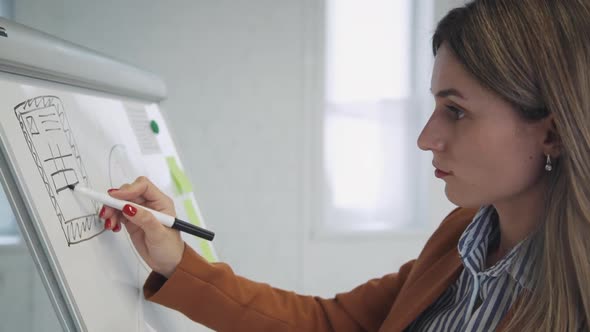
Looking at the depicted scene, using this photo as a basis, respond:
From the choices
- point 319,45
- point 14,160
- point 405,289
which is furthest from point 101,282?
point 319,45

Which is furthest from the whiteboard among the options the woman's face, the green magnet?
the woman's face

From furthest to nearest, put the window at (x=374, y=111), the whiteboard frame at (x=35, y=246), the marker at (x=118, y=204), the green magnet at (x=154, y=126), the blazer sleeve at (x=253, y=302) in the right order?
the window at (x=374, y=111) < the green magnet at (x=154, y=126) < the blazer sleeve at (x=253, y=302) < the marker at (x=118, y=204) < the whiteboard frame at (x=35, y=246)

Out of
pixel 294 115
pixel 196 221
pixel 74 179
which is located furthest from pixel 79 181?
pixel 294 115

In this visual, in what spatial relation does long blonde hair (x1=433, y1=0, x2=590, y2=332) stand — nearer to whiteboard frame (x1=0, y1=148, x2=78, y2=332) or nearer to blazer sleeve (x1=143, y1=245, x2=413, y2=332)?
blazer sleeve (x1=143, y1=245, x2=413, y2=332)

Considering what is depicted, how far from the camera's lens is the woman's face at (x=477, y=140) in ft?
2.60

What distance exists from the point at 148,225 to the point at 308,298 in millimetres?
412

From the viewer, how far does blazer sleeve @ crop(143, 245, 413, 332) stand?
93 centimetres

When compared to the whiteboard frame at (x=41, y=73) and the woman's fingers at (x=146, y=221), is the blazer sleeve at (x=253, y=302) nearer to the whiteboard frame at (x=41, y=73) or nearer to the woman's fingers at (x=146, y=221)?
the woman's fingers at (x=146, y=221)

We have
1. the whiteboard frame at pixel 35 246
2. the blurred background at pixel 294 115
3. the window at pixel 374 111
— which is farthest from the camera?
the window at pixel 374 111

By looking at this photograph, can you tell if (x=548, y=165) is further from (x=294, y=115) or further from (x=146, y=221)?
(x=294, y=115)

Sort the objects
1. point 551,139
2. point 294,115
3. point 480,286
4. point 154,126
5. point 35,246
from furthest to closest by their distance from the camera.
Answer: point 294,115
point 154,126
point 480,286
point 551,139
point 35,246

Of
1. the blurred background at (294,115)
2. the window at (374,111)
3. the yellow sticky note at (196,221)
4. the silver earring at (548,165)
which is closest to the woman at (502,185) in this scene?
the silver earring at (548,165)

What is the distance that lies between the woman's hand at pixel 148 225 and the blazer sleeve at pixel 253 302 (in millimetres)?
24

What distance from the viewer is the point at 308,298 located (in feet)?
3.67
